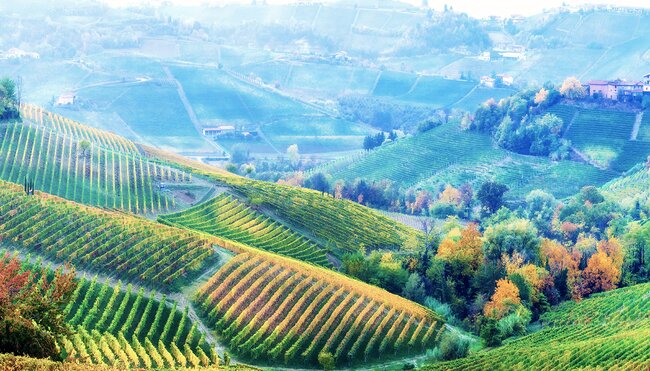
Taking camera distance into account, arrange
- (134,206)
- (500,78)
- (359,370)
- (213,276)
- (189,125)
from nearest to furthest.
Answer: (359,370) → (213,276) → (134,206) → (189,125) → (500,78)

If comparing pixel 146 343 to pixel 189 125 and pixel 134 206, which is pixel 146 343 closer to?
pixel 134 206

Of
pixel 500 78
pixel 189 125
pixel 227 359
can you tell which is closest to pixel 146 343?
pixel 227 359

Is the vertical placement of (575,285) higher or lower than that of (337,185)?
higher

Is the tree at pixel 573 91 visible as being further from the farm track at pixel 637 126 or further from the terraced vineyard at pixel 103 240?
the terraced vineyard at pixel 103 240

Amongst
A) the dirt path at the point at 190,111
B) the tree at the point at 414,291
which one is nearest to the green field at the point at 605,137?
the dirt path at the point at 190,111

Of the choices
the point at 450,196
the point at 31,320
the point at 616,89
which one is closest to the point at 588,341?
the point at 31,320

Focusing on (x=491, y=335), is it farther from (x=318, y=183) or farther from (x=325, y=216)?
(x=318, y=183)
